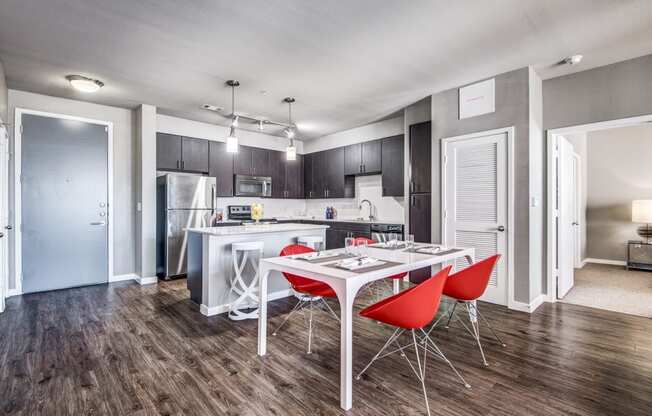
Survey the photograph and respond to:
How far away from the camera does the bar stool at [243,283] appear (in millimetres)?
3297

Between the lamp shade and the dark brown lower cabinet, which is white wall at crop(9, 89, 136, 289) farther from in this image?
the lamp shade

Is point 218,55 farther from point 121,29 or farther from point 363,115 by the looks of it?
point 363,115

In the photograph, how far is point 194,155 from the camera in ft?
18.0

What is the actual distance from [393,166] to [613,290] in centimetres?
335

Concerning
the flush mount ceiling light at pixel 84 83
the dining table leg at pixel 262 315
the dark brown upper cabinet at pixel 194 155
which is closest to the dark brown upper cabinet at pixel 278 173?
the dark brown upper cabinet at pixel 194 155

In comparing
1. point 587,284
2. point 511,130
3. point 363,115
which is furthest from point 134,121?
point 587,284

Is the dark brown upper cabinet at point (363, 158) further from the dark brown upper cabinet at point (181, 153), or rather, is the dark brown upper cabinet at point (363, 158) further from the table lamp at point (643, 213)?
the table lamp at point (643, 213)

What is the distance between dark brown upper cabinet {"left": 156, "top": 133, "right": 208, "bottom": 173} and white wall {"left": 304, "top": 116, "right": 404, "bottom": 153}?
7.39 feet

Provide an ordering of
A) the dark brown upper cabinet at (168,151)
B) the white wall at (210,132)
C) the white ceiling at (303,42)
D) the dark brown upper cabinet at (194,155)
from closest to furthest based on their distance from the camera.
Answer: the white ceiling at (303,42) → the dark brown upper cabinet at (168,151) → the white wall at (210,132) → the dark brown upper cabinet at (194,155)

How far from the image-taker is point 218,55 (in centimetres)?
315

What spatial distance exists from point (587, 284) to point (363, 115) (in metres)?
4.06

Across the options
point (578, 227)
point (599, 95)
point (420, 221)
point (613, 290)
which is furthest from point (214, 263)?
point (578, 227)

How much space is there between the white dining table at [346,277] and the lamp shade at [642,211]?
4.74 metres

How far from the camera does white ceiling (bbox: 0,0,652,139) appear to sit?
242 centimetres
